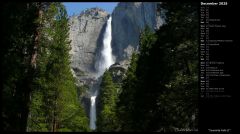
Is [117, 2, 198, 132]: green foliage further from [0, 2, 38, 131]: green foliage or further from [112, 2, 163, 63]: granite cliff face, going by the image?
[112, 2, 163, 63]: granite cliff face

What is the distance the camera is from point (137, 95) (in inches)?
1441

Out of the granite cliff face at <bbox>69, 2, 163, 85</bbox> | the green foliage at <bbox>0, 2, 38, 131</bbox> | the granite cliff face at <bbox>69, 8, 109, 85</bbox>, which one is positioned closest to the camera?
the green foliage at <bbox>0, 2, 38, 131</bbox>

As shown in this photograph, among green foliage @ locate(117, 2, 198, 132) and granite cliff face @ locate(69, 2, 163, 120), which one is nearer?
green foliage @ locate(117, 2, 198, 132)

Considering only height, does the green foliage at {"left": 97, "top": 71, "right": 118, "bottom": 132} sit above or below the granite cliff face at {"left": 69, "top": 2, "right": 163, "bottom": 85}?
below

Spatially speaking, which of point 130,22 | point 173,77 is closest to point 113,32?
point 130,22

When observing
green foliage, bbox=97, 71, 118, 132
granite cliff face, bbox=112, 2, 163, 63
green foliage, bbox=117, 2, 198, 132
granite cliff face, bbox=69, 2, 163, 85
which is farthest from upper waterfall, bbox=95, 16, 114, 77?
green foliage, bbox=117, 2, 198, 132

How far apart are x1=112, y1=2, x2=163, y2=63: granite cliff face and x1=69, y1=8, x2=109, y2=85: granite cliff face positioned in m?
6.31

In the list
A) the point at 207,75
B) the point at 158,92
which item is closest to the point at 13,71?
the point at 207,75

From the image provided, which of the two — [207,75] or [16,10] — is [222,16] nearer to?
[207,75]

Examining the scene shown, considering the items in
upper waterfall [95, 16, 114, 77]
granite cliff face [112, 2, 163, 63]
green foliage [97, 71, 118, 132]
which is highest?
granite cliff face [112, 2, 163, 63]

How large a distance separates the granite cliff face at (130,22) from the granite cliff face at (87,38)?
20.7ft

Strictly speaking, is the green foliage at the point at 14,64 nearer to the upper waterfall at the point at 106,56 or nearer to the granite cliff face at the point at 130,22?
the upper waterfall at the point at 106,56

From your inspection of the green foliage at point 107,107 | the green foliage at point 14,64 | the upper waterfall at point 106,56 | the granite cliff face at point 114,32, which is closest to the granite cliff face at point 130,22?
the granite cliff face at point 114,32

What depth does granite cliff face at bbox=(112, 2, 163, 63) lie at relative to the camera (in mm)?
172375
